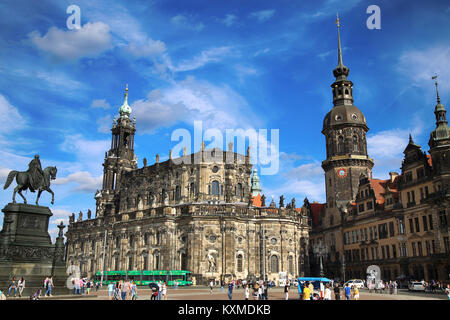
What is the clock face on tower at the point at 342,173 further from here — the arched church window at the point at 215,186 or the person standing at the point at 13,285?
the person standing at the point at 13,285

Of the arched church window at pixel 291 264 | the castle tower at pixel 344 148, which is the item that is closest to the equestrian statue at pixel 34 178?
the arched church window at pixel 291 264

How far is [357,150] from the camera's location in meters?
72.6

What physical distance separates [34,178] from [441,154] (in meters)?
45.8

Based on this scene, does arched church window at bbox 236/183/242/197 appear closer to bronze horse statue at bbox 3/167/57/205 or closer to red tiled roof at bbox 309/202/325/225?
red tiled roof at bbox 309/202/325/225

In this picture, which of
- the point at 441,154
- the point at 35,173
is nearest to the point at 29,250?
the point at 35,173

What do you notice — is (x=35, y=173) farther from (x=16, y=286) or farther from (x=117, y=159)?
(x=117, y=159)

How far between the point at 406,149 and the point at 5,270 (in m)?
50.8

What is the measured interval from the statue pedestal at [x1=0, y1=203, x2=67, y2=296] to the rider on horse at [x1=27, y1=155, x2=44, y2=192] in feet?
5.21

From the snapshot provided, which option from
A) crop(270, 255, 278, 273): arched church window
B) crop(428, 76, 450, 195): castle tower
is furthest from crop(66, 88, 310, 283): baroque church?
crop(428, 76, 450, 195): castle tower

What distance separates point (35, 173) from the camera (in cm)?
2506

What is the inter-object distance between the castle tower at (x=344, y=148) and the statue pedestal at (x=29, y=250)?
5608cm

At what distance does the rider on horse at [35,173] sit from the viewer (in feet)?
81.2
